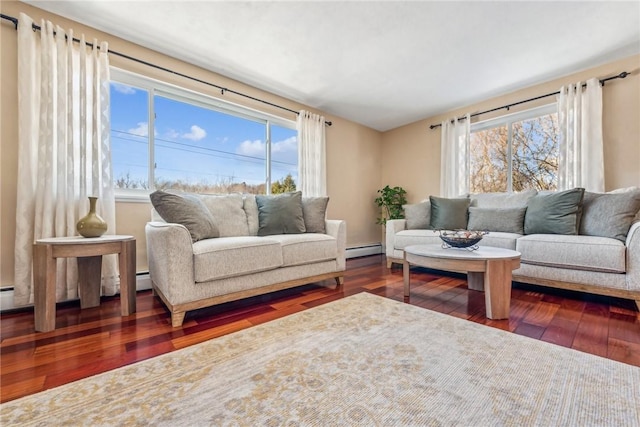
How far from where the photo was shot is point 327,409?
0.94 meters

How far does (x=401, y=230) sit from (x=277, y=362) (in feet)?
8.58

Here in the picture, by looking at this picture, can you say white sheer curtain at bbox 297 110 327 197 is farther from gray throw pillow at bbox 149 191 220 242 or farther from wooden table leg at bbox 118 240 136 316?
wooden table leg at bbox 118 240 136 316

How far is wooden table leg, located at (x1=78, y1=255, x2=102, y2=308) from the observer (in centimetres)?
199

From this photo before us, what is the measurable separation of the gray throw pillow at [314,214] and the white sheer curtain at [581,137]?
2672 millimetres

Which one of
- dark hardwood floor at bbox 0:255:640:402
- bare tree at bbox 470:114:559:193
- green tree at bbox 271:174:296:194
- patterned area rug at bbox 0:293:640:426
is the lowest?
dark hardwood floor at bbox 0:255:640:402

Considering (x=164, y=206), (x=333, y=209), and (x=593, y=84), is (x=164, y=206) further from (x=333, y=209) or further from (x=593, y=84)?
(x=593, y=84)

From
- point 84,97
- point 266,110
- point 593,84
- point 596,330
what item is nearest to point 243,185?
point 266,110

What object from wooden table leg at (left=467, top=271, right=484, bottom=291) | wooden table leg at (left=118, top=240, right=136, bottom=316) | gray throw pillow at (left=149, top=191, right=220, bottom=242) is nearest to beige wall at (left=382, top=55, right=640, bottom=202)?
wooden table leg at (left=467, top=271, right=484, bottom=291)

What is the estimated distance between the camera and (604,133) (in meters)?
2.88

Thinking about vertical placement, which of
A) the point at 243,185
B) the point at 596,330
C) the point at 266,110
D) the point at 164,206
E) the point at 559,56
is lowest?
the point at 596,330

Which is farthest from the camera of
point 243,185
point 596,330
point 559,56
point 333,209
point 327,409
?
point 333,209

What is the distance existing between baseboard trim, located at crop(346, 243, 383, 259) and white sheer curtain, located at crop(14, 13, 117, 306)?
10.0ft

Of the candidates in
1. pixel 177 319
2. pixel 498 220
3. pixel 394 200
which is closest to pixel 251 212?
pixel 177 319

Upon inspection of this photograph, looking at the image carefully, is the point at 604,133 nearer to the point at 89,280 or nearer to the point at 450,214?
the point at 450,214
